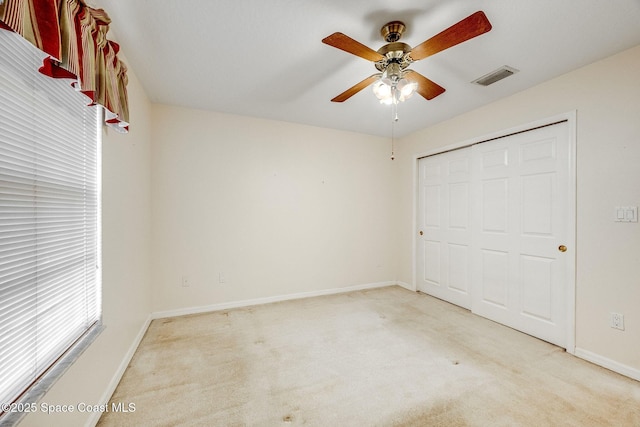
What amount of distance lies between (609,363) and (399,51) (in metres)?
2.87

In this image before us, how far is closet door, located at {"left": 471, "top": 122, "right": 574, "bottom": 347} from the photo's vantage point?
2.45 meters

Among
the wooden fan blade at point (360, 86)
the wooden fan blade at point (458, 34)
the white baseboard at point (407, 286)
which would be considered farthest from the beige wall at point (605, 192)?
the white baseboard at point (407, 286)

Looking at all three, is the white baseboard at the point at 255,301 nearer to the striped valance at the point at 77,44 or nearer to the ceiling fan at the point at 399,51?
the striped valance at the point at 77,44

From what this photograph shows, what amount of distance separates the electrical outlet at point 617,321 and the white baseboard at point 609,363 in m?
0.27

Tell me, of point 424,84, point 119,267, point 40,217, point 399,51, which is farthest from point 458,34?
point 119,267

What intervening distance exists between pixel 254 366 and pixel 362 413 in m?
0.92

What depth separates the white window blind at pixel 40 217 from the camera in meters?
0.94

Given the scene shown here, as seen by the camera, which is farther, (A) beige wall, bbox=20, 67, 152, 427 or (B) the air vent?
(B) the air vent

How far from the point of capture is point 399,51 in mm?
1715

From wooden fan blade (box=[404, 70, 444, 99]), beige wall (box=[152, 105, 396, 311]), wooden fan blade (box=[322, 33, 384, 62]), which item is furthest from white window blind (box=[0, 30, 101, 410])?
wooden fan blade (box=[404, 70, 444, 99])

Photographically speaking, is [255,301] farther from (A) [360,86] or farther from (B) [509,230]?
(B) [509,230]

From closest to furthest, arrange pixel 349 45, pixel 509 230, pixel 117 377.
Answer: pixel 349 45, pixel 117 377, pixel 509 230

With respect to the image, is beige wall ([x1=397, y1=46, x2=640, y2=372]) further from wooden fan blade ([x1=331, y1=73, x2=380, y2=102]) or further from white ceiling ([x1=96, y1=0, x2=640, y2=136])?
wooden fan blade ([x1=331, y1=73, x2=380, y2=102])

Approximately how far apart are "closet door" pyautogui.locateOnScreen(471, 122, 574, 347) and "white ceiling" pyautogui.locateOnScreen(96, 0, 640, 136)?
650 millimetres
